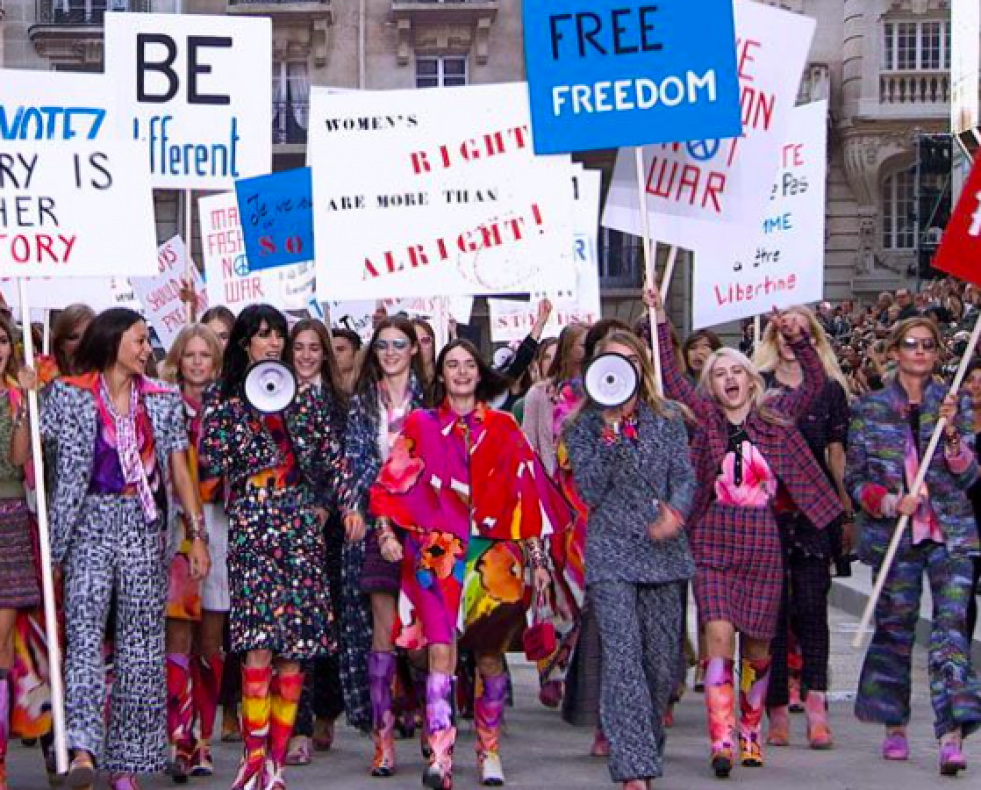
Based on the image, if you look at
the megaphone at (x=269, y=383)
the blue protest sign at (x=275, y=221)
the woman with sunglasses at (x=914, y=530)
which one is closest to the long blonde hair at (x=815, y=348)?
the woman with sunglasses at (x=914, y=530)

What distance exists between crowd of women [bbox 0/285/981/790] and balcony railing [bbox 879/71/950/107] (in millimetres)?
32306

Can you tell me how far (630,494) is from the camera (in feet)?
29.1

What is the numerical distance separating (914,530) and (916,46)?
110ft

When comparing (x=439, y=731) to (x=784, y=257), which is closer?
(x=439, y=731)

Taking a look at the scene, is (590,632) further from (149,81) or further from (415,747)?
(149,81)

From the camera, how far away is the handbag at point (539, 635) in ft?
30.4

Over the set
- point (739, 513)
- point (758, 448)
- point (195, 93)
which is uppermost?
point (195, 93)

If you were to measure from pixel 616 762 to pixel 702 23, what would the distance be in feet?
11.4

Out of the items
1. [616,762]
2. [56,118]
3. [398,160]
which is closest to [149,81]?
[398,160]

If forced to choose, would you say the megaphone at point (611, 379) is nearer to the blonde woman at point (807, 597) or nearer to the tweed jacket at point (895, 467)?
the tweed jacket at point (895, 467)

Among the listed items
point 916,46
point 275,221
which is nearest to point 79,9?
point 916,46

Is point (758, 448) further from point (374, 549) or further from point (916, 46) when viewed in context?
point (916, 46)

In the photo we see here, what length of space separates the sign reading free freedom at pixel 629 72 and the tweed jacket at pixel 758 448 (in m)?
0.95

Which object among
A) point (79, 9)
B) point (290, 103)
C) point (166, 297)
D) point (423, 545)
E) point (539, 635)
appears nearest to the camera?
point (423, 545)
